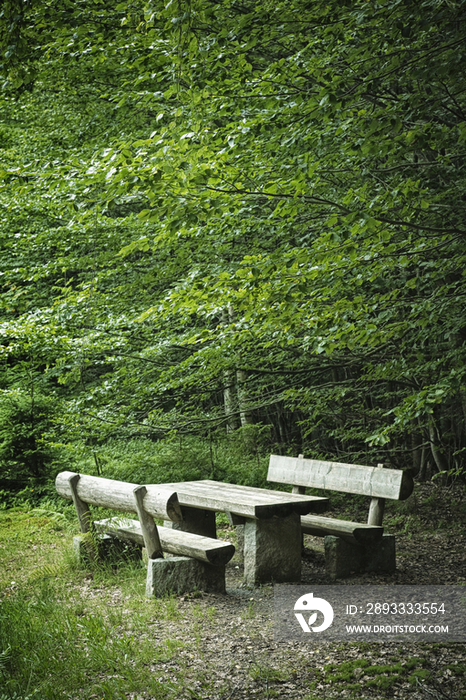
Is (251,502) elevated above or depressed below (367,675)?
above

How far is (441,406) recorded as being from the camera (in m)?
8.85

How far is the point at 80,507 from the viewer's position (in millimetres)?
5754

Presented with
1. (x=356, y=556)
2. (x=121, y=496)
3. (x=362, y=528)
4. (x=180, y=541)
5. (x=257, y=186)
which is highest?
(x=257, y=186)

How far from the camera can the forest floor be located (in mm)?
3092

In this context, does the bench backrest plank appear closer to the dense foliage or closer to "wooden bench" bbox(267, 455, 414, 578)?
"wooden bench" bbox(267, 455, 414, 578)

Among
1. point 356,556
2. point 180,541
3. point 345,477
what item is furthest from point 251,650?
point 345,477

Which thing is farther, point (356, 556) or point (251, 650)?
point (356, 556)

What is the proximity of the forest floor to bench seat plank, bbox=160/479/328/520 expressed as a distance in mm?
638

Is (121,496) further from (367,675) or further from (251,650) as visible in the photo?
(367,675)

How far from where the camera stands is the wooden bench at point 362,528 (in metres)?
5.21

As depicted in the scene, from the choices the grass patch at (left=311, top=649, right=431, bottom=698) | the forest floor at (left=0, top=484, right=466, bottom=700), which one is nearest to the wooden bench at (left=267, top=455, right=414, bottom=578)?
the forest floor at (left=0, top=484, right=466, bottom=700)

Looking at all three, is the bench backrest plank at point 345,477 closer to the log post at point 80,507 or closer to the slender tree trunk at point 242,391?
the slender tree trunk at point 242,391

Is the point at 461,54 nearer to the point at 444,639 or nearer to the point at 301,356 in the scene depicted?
the point at 444,639

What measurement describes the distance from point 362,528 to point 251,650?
1.89 meters
